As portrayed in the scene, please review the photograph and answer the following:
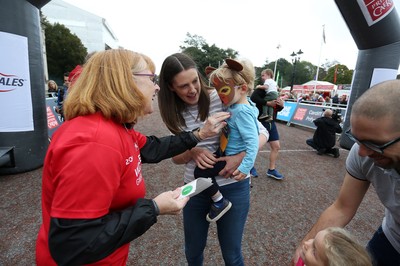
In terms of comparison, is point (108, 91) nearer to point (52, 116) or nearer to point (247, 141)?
point (247, 141)

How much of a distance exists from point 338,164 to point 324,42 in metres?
20.5

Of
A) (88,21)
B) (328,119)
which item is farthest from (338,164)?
(88,21)

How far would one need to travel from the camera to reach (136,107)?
1.09 meters

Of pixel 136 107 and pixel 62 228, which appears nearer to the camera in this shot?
pixel 62 228

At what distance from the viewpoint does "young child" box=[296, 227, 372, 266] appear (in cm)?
115

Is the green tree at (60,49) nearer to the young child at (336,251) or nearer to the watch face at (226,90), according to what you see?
the watch face at (226,90)

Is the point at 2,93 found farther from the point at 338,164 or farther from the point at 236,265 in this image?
the point at 338,164

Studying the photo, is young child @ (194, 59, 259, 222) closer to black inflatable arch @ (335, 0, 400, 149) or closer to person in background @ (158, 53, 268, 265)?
person in background @ (158, 53, 268, 265)

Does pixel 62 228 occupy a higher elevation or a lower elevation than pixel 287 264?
higher

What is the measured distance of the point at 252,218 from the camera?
3.35 meters

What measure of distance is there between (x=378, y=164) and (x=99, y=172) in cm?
143

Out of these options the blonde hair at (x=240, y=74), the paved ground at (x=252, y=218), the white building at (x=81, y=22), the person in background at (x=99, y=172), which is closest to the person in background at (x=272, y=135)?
the paved ground at (x=252, y=218)

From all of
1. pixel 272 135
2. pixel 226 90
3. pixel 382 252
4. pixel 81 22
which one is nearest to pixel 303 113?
pixel 272 135

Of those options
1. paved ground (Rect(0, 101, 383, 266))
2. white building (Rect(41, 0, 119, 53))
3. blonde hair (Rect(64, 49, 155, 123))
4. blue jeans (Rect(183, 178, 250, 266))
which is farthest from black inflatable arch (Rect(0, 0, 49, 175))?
white building (Rect(41, 0, 119, 53))
